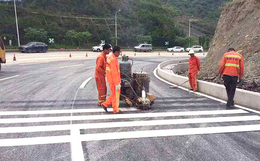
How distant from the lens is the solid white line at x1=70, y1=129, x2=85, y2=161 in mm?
3801

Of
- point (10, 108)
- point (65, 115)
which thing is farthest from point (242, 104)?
point (10, 108)

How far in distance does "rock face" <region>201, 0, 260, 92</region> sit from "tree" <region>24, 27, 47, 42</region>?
34892 millimetres

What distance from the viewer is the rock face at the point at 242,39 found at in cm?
1070

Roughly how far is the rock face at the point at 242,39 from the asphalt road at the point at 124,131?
422cm

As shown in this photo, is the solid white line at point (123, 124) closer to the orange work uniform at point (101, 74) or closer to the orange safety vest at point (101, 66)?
the orange work uniform at point (101, 74)

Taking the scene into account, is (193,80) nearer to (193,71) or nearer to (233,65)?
(193,71)

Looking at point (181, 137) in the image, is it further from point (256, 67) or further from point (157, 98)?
point (256, 67)

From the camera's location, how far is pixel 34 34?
42.7m

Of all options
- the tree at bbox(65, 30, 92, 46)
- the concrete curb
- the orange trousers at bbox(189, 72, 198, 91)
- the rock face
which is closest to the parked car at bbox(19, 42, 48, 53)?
the tree at bbox(65, 30, 92, 46)

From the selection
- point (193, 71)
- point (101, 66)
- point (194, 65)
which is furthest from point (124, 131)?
point (194, 65)

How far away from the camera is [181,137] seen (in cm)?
471

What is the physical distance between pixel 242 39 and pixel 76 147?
42.2 feet

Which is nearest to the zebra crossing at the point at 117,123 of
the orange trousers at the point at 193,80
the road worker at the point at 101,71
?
the road worker at the point at 101,71

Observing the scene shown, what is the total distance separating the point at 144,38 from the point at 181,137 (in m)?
52.8
